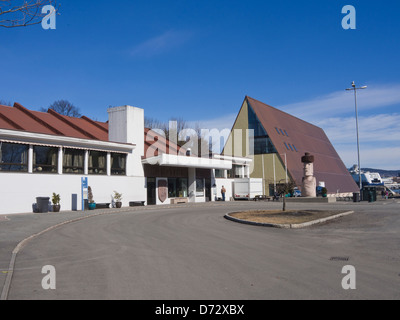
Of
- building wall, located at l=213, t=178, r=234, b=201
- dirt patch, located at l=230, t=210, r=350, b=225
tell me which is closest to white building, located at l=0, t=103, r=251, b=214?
building wall, located at l=213, t=178, r=234, b=201

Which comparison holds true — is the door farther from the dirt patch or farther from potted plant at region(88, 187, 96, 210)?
the dirt patch

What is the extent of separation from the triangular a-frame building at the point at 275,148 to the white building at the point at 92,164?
666 inches

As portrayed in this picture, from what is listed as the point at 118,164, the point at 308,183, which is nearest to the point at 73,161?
the point at 118,164

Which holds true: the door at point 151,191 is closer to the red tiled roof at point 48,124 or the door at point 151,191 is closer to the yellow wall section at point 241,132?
the red tiled roof at point 48,124

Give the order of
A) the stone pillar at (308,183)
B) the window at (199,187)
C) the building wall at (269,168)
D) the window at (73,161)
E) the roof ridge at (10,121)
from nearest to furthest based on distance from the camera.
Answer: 1. the roof ridge at (10,121)
2. the window at (73,161)
3. the stone pillar at (308,183)
4. the window at (199,187)
5. the building wall at (269,168)

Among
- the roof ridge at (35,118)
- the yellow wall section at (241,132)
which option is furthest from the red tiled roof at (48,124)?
the yellow wall section at (241,132)

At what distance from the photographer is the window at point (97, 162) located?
2948 centimetres

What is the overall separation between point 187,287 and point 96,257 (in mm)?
3849

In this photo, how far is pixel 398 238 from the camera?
11.8 meters

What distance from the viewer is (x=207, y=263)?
8.41 metres

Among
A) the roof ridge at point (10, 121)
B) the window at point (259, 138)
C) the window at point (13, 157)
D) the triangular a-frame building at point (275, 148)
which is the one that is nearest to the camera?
the window at point (13, 157)

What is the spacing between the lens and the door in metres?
34.7
